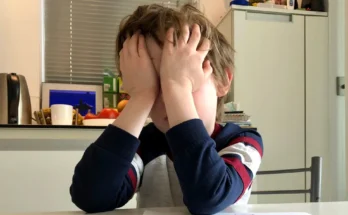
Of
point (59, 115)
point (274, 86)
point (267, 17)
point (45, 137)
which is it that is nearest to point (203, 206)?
point (45, 137)

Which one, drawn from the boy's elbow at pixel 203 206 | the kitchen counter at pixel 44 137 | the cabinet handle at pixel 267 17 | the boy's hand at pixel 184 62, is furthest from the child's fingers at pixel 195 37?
the cabinet handle at pixel 267 17

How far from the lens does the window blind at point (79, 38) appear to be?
2678mm

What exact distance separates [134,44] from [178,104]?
14 centimetres

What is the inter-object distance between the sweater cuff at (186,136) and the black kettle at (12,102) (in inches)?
59.5

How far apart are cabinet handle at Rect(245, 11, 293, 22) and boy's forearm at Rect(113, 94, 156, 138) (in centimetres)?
195

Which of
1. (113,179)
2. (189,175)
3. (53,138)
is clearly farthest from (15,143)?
(189,175)

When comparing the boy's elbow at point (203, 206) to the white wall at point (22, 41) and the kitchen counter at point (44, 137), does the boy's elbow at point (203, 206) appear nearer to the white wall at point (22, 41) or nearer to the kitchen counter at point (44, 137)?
the kitchen counter at point (44, 137)

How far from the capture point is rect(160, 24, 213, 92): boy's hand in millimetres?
652

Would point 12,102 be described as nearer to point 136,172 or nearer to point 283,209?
point 136,172

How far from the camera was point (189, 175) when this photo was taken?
23.4 inches

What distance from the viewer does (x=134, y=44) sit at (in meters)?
0.70

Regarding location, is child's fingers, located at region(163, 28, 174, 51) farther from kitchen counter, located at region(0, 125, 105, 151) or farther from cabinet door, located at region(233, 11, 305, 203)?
cabinet door, located at region(233, 11, 305, 203)

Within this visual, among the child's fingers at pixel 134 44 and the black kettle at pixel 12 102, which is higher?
the child's fingers at pixel 134 44

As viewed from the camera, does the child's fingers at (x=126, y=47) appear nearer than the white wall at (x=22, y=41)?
Yes
